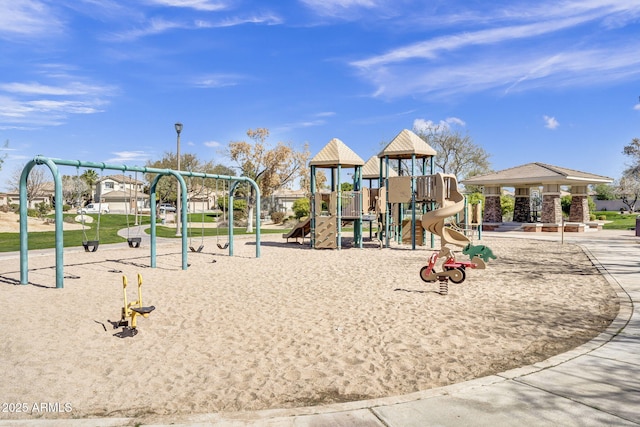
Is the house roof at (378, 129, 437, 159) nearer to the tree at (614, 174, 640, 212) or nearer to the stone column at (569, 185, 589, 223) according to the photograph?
the stone column at (569, 185, 589, 223)

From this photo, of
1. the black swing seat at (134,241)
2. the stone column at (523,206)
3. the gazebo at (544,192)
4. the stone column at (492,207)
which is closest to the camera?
the black swing seat at (134,241)

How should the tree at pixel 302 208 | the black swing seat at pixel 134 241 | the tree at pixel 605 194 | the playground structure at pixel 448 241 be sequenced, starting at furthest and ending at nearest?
1. the tree at pixel 605 194
2. the tree at pixel 302 208
3. the black swing seat at pixel 134 241
4. the playground structure at pixel 448 241

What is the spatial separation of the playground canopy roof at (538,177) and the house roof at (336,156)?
670 inches

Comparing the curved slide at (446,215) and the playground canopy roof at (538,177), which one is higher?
the playground canopy roof at (538,177)

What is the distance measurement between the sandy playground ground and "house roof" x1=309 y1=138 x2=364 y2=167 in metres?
8.08

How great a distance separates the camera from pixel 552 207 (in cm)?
3111

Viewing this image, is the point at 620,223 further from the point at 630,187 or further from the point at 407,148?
the point at 407,148

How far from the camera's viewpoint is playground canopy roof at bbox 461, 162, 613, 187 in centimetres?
2997

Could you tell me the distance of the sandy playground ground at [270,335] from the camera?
4.49 m

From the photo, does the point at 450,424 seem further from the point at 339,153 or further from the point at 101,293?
the point at 339,153

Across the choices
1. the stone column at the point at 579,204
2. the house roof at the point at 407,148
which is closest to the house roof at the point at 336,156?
the house roof at the point at 407,148

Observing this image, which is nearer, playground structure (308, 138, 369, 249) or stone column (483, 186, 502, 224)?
playground structure (308, 138, 369, 249)

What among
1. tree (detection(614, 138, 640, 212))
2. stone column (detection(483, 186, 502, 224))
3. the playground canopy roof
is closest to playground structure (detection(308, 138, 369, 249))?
the playground canopy roof

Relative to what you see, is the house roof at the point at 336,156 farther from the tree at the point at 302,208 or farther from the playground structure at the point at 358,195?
the tree at the point at 302,208
